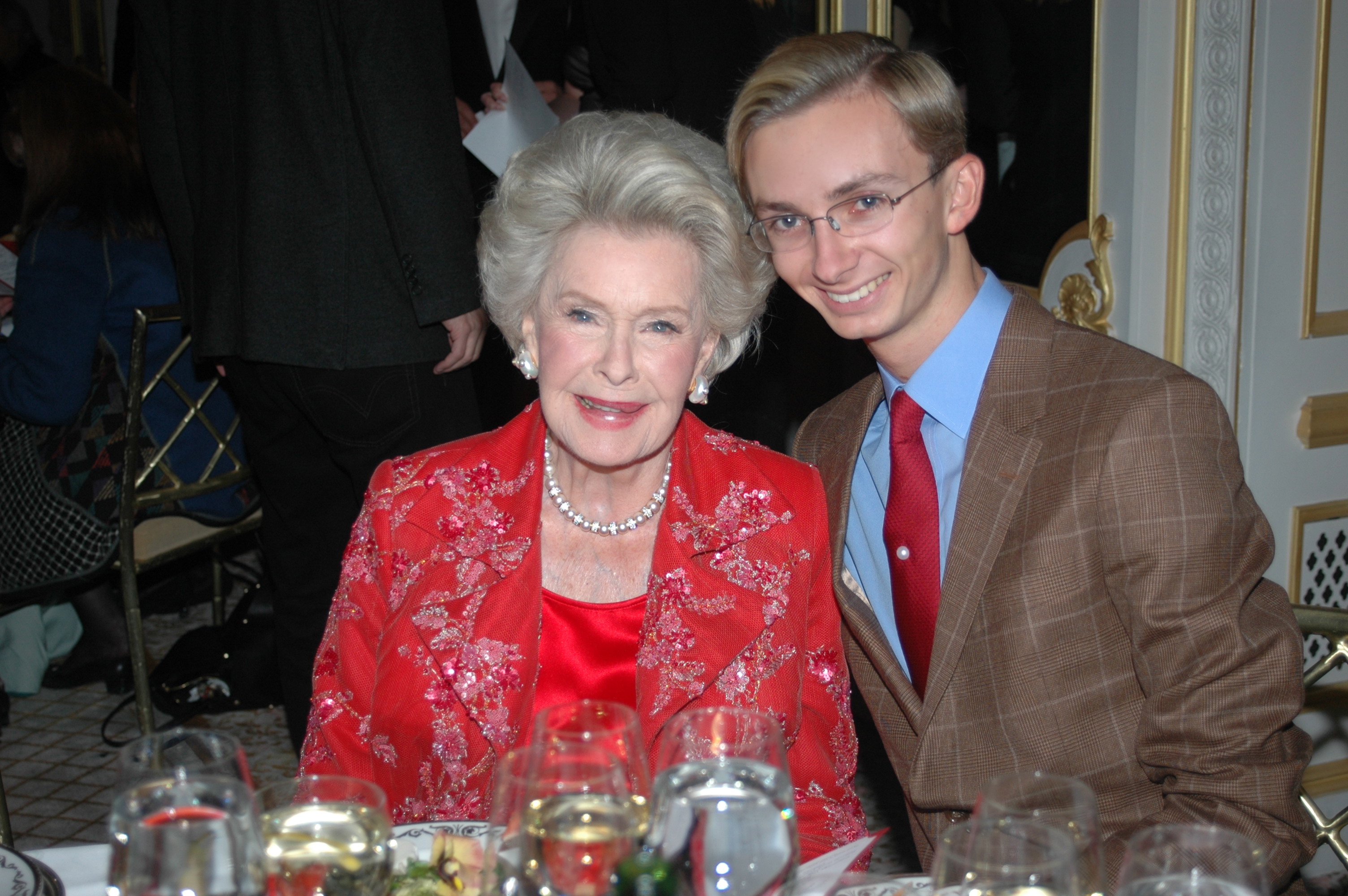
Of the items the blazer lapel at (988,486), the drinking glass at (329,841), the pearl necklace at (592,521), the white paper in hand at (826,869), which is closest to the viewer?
the drinking glass at (329,841)

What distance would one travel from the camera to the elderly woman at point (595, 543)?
154 centimetres

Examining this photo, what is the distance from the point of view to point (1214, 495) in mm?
1289

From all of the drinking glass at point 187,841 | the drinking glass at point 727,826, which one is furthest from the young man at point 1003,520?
the drinking glass at point 187,841

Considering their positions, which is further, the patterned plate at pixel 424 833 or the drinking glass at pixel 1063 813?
the patterned plate at pixel 424 833

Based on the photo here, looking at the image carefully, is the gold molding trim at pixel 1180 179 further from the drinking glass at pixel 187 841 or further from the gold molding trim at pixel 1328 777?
the drinking glass at pixel 187 841

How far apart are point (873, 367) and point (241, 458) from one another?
1945mm

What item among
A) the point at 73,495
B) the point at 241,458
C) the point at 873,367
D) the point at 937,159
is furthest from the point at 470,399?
the point at 873,367

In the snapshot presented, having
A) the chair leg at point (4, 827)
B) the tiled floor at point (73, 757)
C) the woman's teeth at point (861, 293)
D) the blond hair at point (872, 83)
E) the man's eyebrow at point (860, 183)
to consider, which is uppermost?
the blond hair at point (872, 83)

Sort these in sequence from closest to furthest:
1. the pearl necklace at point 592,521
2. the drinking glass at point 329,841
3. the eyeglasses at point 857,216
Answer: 1. the drinking glass at point 329,841
2. the eyeglasses at point 857,216
3. the pearl necklace at point 592,521

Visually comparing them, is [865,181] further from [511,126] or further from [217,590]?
[217,590]

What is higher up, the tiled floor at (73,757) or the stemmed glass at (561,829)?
the stemmed glass at (561,829)

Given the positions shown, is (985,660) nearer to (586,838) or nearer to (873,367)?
(586,838)

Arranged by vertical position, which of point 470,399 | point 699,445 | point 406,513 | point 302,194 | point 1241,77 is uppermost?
point 1241,77

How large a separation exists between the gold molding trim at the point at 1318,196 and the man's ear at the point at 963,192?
51.8 inches
